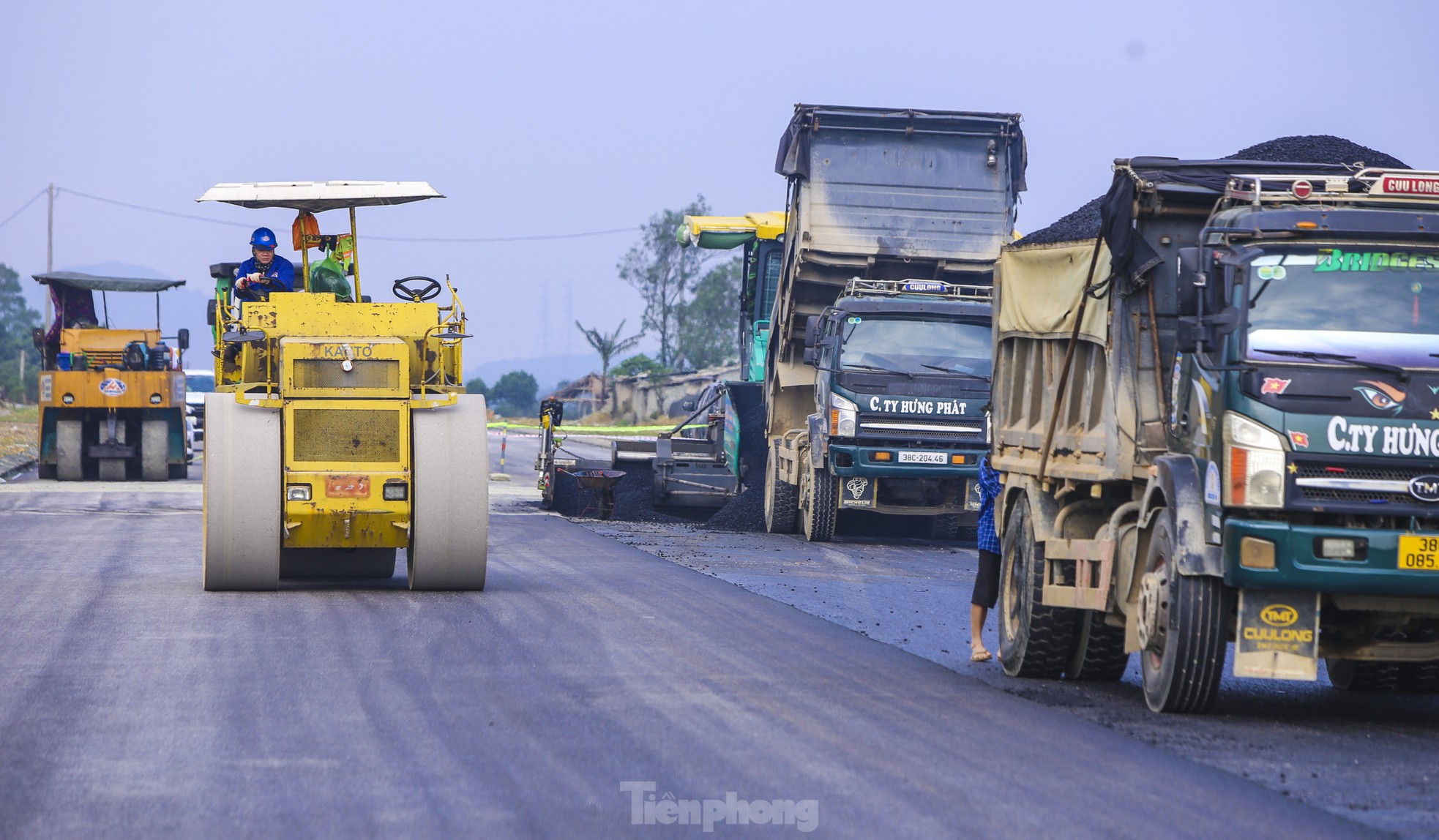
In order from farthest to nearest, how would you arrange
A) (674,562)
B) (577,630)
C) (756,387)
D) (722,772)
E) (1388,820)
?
(756,387) < (674,562) < (577,630) < (722,772) < (1388,820)

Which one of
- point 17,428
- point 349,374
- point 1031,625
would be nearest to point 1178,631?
point 1031,625

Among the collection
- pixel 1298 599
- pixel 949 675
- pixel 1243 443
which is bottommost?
pixel 949 675

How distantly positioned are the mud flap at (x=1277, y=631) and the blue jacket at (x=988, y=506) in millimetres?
2980

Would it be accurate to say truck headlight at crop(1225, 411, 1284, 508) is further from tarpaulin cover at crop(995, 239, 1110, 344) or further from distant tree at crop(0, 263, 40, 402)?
distant tree at crop(0, 263, 40, 402)

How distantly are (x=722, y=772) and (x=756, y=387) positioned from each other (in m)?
16.0

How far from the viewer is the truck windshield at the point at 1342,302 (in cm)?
747

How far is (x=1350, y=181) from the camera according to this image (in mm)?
7980

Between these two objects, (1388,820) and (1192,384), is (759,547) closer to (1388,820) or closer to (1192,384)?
(1192,384)

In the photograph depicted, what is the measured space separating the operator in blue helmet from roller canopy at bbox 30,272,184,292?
1544cm

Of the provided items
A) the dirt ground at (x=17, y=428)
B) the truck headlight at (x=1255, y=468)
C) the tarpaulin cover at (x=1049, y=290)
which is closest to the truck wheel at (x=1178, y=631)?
the truck headlight at (x=1255, y=468)

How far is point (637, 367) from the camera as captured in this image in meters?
82.7

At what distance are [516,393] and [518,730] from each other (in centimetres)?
9486

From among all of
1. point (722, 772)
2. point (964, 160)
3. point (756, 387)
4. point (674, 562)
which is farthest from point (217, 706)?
point (756, 387)

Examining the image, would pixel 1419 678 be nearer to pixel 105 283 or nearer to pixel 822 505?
pixel 822 505
